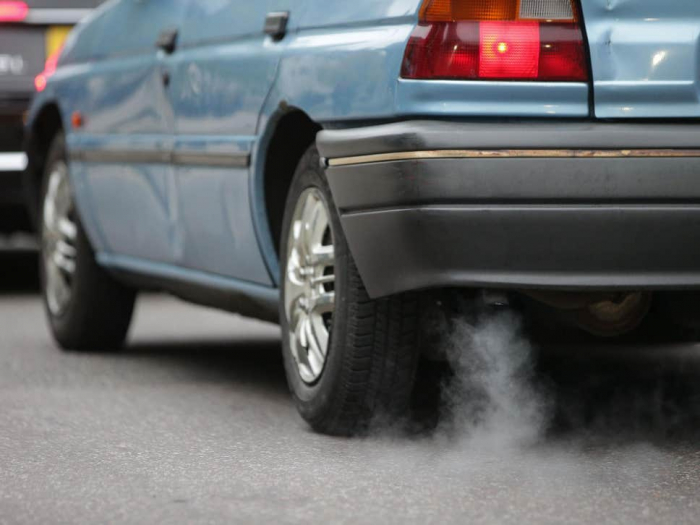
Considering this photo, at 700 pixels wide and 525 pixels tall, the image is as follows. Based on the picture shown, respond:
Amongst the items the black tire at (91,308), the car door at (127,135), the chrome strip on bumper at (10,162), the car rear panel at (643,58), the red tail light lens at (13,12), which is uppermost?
the car rear panel at (643,58)

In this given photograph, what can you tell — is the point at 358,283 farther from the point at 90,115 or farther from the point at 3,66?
the point at 3,66

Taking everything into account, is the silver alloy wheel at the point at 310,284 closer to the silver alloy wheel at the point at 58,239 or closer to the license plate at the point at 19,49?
the silver alloy wheel at the point at 58,239

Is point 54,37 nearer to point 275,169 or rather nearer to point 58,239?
point 58,239

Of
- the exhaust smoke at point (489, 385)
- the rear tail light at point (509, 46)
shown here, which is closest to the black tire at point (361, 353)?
the exhaust smoke at point (489, 385)

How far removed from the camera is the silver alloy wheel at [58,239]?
7.05 m

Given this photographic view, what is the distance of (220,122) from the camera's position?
5223 mm

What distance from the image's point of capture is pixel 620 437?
4684 mm

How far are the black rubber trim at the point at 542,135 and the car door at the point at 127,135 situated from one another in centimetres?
190

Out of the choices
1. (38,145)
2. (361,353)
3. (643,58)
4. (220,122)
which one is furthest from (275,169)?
(38,145)

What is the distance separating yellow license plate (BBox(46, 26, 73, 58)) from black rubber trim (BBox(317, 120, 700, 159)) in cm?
565

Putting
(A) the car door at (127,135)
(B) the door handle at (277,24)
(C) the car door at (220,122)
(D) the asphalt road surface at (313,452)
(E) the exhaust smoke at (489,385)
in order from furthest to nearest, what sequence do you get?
(A) the car door at (127,135) → (C) the car door at (220,122) → (B) the door handle at (277,24) → (E) the exhaust smoke at (489,385) → (D) the asphalt road surface at (313,452)

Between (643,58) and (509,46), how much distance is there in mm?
321

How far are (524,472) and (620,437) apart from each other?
648 millimetres

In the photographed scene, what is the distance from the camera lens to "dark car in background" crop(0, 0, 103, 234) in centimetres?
921
